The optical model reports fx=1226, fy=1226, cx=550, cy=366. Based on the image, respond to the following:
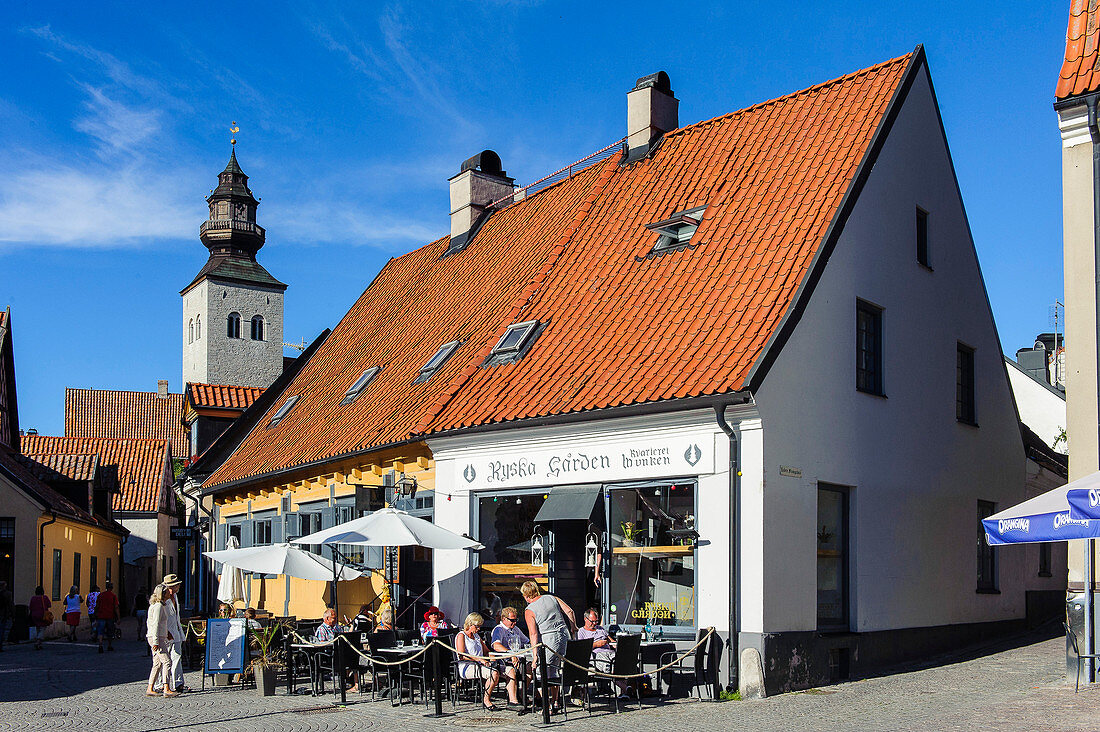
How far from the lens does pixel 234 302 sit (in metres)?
79.4

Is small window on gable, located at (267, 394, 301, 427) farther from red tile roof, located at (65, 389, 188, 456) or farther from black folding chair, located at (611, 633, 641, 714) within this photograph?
red tile roof, located at (65, 389, 188, 456)

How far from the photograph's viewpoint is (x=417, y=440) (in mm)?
18094

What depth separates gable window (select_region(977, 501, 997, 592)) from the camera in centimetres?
2009

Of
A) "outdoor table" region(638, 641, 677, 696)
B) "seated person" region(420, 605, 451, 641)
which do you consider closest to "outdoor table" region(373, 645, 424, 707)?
"seated person" region(420, 605, 451, 641)

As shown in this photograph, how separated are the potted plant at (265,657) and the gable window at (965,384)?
37.2ft

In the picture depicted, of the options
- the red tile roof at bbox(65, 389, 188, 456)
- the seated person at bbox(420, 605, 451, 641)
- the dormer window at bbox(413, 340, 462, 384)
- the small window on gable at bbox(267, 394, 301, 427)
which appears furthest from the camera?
the red tile roof at bbox(65, 389, 188, 456)

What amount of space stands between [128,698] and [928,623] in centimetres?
1128

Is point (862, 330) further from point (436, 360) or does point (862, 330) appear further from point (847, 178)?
point (436, 360)

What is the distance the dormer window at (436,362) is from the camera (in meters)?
20.8

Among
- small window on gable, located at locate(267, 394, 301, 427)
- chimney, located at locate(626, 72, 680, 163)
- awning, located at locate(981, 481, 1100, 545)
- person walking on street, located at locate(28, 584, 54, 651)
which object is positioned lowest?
person walking on street, located at locate(28, 584, 54, 651)

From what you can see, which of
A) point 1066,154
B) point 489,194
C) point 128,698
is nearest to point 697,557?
point 1066,154

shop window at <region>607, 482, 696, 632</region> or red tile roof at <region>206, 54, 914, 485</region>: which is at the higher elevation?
red tile roof at <region>206, 54, 914, 485</region>

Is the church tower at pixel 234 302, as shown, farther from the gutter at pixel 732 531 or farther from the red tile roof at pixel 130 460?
the gutter at pixel 732 531

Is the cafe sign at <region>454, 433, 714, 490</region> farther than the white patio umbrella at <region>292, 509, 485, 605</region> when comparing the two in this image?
No
